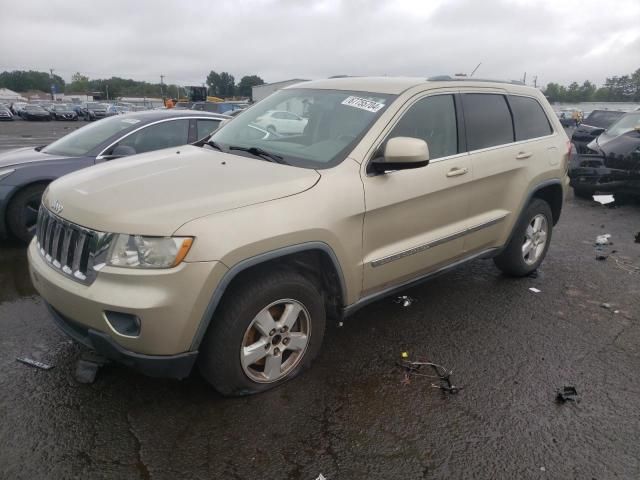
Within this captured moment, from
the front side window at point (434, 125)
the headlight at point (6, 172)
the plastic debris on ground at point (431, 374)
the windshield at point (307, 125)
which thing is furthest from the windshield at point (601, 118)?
the headlight at point (6, 172)

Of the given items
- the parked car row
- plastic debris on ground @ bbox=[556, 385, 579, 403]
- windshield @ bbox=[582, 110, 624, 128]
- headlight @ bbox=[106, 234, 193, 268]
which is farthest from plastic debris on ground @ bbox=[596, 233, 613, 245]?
the parked car row

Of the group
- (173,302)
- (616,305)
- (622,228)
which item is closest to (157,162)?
(173,302)

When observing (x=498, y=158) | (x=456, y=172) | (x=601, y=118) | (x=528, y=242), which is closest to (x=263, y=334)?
(x=456, y=172)

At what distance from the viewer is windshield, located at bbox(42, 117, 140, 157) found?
556 cm

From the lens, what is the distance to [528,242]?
4.78 meters

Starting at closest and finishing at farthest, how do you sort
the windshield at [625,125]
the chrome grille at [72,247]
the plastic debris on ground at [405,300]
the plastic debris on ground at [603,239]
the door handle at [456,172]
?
the chrome grille at [72,247], the door handle at [456,172], the plastic debris on ground at [405,300], the plastic debris on ground at [603,239], the windshield at [625,125]

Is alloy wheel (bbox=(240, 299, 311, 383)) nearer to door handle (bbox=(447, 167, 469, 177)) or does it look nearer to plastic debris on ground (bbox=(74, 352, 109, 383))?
plastic debris on ground (bbox=(74, 352, 109, 383))

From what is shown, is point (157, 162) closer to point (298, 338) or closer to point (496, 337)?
point (298, 338)

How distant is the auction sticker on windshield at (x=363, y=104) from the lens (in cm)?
335

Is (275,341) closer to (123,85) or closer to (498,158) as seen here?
(498,158)

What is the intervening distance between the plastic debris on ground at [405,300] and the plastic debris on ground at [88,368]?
2.44 meters

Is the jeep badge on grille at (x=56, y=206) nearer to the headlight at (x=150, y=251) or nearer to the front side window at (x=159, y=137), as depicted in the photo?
the headlight at (x=150, y=251)

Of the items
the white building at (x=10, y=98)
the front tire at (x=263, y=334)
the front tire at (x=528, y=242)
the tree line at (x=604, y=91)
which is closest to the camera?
the front tire at (x=263, y=334)

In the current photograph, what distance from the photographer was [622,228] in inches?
280
